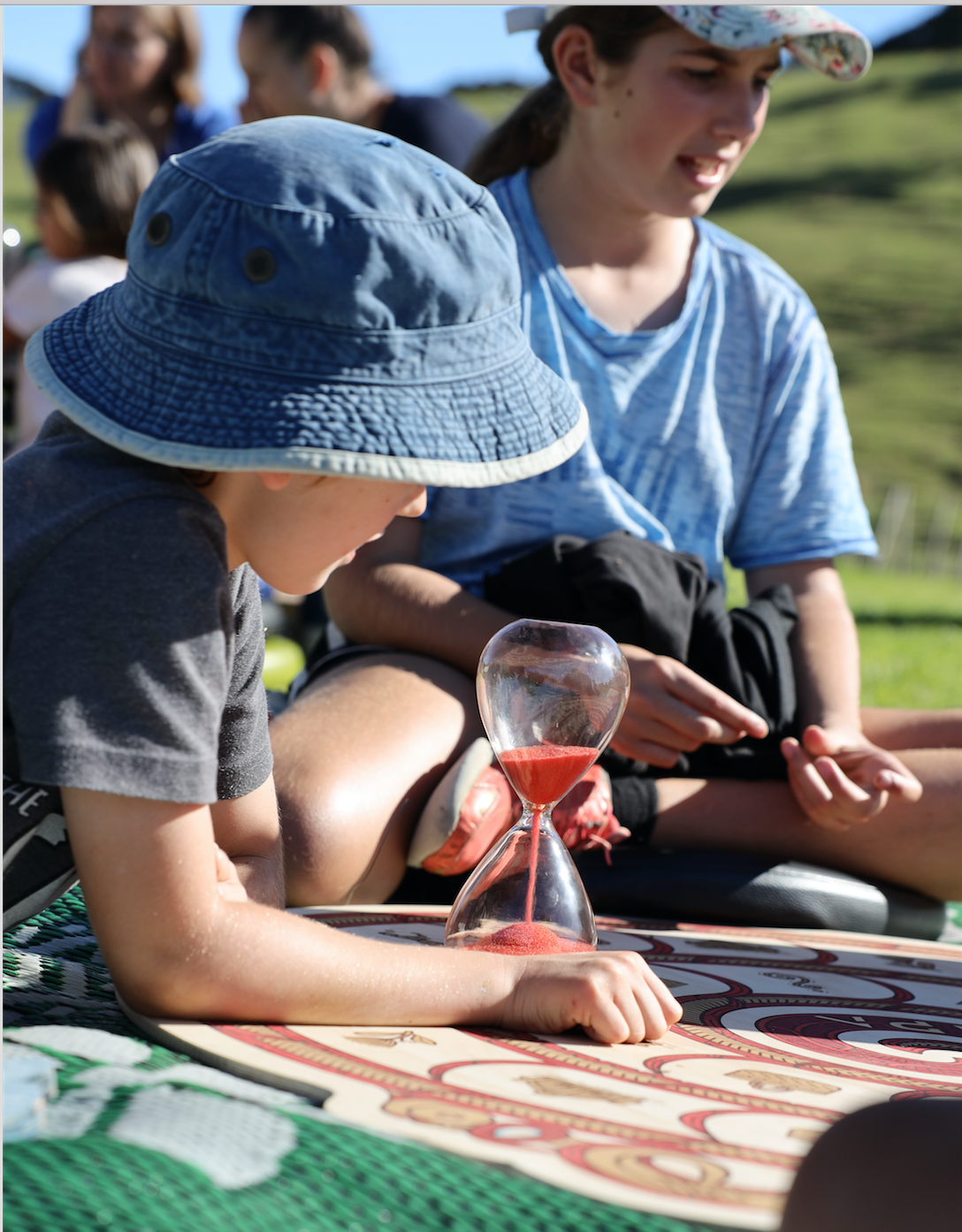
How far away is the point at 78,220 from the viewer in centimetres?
395

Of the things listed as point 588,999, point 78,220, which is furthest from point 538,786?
point 78,220

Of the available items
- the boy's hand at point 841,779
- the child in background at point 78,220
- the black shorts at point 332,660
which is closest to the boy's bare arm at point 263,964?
the boy's hand at point 841,779

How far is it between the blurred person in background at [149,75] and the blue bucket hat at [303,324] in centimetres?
375

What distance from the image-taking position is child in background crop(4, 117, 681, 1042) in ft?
3.40

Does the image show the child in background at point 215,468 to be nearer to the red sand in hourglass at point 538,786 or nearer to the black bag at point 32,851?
the black bag at point 32,851

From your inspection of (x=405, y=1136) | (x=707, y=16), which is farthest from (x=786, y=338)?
(x=405, y=1136)

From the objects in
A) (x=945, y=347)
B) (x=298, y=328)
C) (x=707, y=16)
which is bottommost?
→ (x=945, y=347)

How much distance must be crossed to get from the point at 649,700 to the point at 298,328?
1039 mm

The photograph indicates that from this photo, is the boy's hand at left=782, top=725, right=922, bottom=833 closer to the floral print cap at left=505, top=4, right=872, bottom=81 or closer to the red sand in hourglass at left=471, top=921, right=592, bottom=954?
the red sand in hourglass at left=471, top=921, right=592, bottom=954

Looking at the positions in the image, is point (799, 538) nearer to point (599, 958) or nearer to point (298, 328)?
point (599, 958)

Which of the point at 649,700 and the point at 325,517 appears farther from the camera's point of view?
the point at 649,700

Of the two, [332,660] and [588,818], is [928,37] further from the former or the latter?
[588,818]

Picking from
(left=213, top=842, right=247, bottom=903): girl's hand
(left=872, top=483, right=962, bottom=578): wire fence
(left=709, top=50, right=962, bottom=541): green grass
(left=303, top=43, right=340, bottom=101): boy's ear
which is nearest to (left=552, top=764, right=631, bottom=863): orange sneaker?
(left=213, top=842, right=247, bottom=903): girl's hand

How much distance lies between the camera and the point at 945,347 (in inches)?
948
